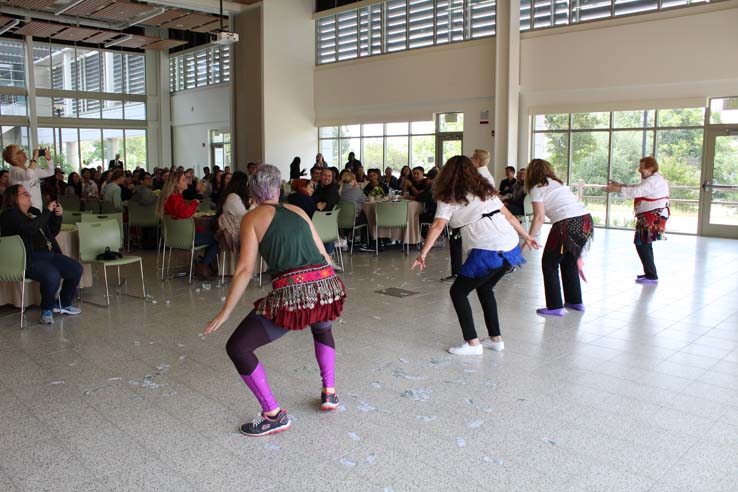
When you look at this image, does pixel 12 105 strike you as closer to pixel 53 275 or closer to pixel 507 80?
pixel 507 80

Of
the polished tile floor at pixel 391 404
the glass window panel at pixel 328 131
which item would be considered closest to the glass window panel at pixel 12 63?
the glass window panel at pixel 328 131

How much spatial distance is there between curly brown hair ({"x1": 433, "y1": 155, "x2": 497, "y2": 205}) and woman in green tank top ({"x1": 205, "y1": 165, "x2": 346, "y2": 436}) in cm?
153

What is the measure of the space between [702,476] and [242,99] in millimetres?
16761

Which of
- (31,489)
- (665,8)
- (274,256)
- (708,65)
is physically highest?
(665,8)

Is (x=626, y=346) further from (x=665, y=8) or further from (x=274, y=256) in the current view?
(x=665, y=8)

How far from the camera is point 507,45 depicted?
14.2m

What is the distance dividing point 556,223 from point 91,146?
19547mm

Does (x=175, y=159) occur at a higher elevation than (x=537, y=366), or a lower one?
higher

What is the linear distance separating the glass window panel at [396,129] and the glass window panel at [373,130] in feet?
0.75

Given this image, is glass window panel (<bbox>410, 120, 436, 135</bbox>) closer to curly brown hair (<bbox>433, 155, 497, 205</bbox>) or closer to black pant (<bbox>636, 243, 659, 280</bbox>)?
black pant (<bbox>636, 243, 659, 280</bbox>)

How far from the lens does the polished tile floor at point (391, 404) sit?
9.99 feet


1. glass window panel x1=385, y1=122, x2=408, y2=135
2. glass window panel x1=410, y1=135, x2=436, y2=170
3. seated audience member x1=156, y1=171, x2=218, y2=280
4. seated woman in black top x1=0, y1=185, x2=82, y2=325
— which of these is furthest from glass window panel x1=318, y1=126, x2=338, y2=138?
seated woman in black top x1=0, y1=185, x2=82, y2=325

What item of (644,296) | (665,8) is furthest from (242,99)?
(644,296)

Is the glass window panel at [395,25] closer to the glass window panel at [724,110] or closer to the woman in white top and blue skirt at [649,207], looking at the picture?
the glass window panel at [724,110]
